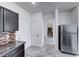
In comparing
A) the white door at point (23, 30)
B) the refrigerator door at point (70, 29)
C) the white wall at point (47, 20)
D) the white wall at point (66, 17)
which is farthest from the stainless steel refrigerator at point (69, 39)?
the white wall at point (47, 20)

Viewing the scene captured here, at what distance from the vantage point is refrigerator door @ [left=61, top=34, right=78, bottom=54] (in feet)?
12.8

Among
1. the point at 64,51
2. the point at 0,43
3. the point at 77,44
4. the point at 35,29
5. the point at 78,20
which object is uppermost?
the point at 78,20

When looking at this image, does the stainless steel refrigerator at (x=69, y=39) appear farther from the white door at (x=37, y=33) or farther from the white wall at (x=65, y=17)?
the white door at (x=37, y=33)

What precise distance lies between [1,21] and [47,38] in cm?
533

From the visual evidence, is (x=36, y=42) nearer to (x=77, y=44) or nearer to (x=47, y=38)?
(x=47, y=38)

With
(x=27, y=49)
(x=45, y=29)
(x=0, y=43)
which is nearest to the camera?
(x=0, y=43)

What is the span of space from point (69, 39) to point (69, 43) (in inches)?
6.7

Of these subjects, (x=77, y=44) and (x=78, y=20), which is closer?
(x=77, y=44)

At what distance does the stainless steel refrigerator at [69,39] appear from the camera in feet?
12.8

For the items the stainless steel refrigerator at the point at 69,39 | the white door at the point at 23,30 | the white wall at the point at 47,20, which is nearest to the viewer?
the white door at the point at 23,30

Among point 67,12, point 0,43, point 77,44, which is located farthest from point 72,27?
point 0,43

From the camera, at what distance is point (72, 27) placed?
3.96 metres

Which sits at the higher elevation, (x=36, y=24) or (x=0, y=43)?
(x=36, y=24)

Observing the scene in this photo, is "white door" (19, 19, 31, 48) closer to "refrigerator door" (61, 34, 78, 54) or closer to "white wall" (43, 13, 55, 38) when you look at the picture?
"refrigerator door" (61, 34, 78, 54)
